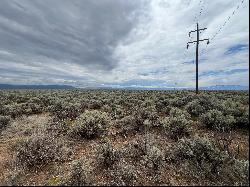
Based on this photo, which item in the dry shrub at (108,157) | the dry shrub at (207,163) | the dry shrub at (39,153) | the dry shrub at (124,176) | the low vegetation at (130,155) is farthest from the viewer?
the dry shrub at (39,153)

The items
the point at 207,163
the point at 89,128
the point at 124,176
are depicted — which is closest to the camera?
the point at 124,176

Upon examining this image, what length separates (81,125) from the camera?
11.7 metres

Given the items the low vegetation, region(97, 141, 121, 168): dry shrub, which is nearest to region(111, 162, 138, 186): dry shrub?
the low vegetation

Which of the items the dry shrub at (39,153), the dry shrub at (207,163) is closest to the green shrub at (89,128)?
the dry shrub at (39,153)

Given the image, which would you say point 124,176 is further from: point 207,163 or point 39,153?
point 39,153

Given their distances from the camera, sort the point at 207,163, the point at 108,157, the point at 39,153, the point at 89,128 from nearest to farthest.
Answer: the point at 207,163, the point at 108,157, the point at 39,153, the point at 89,128

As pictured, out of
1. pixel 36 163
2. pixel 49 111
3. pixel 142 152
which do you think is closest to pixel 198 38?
pixel 49 111

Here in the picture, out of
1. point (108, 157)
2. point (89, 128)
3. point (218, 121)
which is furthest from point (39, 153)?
point (218, 121)

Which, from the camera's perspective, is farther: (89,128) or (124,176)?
(89,128)

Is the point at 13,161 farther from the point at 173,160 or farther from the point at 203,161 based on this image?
the point at 203,161

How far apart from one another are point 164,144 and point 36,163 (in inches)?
203

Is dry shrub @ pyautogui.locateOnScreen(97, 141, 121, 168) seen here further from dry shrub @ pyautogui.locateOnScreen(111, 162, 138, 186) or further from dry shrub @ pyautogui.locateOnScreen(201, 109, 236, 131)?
dry shrub @ pyautogui.locateOnScreen(201, 109, 236, 131)

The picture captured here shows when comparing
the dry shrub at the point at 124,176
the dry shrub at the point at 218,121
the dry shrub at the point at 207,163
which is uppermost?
the dry shrub at the point at 218,121

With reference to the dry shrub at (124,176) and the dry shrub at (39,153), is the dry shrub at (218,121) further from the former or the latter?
the dry shrub at (39,153)
